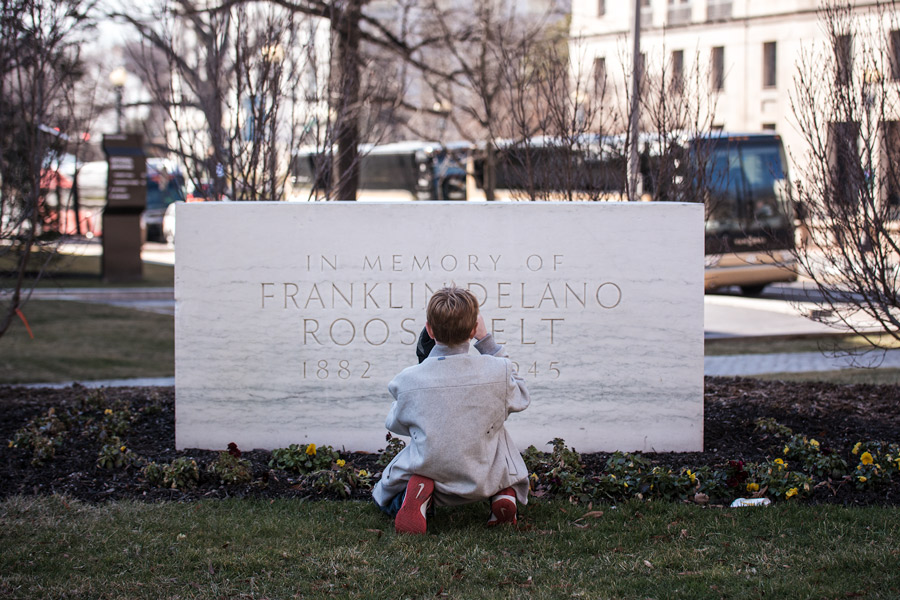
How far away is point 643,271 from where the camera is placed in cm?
590

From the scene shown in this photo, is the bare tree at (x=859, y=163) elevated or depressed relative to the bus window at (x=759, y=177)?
depressed

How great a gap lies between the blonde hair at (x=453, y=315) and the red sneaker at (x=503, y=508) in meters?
0.78

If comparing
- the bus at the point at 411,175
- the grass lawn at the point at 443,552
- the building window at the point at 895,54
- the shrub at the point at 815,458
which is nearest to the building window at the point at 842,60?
the building window at the point at 895,54

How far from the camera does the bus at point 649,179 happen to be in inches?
305

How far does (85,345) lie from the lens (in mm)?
12109

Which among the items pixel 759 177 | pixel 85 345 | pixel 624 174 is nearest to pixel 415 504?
pixel 624 174

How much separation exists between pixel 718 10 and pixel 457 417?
43205 mm

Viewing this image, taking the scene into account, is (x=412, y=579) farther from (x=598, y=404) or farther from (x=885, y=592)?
(x=598, y=404)

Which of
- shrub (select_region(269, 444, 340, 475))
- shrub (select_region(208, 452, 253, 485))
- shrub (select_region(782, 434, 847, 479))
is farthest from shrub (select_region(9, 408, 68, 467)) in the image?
shrub (select_region(782, 434, 847, 479))

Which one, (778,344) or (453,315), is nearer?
(453,315)

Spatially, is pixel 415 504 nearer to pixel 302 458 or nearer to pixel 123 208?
pixel 302 458

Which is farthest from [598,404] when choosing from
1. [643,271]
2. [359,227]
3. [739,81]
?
[739,81]

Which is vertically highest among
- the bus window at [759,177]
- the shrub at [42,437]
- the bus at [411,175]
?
the bus at [411,175]

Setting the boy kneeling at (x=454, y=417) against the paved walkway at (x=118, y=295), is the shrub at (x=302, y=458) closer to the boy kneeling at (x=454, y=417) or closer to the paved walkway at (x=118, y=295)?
the boy kneeling at (x=454, y=417)
